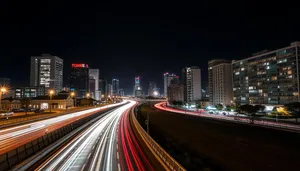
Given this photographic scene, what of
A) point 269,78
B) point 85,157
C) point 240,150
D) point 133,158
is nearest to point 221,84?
point 269,78

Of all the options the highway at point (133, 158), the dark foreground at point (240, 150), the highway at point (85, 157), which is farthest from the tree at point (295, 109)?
the highway at point (85, 157)

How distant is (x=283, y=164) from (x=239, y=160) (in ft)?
21.4

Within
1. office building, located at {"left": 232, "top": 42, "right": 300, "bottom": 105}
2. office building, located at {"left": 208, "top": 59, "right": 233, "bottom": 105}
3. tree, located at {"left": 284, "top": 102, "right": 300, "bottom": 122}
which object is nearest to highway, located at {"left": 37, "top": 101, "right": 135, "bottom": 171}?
tree, located at {"left": 284, "top": 102, "right": 300, "bottom": 122}

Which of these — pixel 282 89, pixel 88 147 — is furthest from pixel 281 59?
pixel 88 147

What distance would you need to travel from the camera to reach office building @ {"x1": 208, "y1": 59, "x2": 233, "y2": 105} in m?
158

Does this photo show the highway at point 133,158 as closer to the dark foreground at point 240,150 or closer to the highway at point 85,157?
the highway at point 85,157

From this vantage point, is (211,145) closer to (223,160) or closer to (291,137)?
(223,160)

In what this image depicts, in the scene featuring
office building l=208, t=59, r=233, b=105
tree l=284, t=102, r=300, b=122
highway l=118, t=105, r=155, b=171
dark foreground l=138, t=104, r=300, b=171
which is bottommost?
dark foreground l=138, t=104, r=300, b=171

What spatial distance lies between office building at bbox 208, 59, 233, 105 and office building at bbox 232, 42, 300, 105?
1908 cm

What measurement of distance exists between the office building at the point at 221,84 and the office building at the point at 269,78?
19085 millimetres

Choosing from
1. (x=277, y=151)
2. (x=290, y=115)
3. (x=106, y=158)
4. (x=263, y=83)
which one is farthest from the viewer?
(x=263, y=83)

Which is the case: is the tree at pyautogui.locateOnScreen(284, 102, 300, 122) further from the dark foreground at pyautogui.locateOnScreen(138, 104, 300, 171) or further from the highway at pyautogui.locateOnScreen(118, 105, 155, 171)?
the highway at pyautogui.locateOnScreen(118, 105, 155, 171)

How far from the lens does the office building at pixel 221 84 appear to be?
517 ft

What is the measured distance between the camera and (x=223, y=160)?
31172mm
